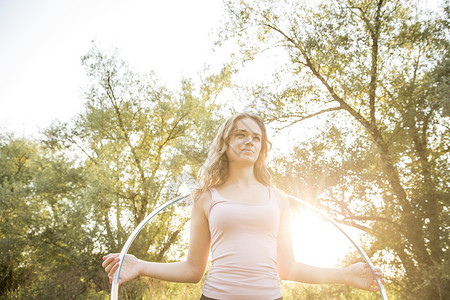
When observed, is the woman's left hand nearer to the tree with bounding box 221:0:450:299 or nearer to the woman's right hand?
the woman's right hand

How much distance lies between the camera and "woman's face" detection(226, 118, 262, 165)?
2500 millimetres

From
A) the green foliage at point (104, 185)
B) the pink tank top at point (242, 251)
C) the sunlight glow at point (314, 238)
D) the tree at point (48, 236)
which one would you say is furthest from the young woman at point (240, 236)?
the tree at point (48, 236)

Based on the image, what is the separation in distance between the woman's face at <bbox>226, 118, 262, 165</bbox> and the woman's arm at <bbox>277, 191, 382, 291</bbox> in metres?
0.33

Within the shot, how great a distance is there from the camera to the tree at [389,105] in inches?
329

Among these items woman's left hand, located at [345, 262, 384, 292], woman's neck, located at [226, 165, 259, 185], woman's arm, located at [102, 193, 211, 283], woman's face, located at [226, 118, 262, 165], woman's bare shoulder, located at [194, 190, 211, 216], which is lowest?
woman's left hand, located at [345, 262, 384, 292]

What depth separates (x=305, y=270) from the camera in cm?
246

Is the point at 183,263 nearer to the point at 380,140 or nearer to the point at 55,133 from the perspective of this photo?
the point at 380,140

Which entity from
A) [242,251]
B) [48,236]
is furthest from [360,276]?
[48,236]

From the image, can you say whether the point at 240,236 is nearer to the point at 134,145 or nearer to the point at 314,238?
the point at 314,238

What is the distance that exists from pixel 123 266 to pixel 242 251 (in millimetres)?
741

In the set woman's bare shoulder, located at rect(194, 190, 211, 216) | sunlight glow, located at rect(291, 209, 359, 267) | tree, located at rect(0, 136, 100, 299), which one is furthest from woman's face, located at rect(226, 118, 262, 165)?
tree, located at rect(0, 136, 100, 299)

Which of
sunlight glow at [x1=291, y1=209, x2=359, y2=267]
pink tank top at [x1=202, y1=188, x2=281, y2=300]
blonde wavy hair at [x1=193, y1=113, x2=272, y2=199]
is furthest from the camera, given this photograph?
sunlight glow at [x1=291, y1=209, x2=359, y2=267]

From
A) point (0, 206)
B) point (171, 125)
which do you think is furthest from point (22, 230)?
point (171, 125)

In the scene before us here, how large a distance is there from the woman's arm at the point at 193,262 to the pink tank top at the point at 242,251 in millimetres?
130
